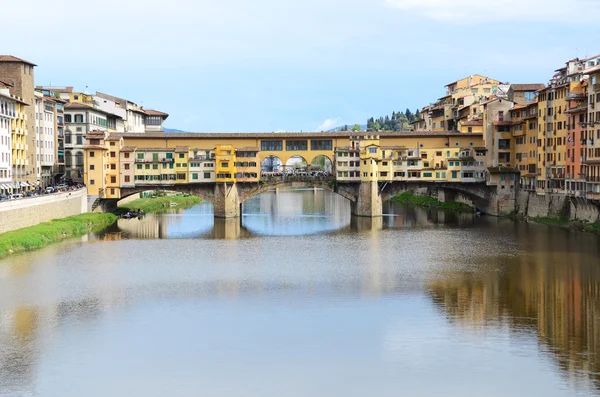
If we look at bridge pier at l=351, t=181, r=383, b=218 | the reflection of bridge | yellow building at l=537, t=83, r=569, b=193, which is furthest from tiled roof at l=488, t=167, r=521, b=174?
bridge pier at l=351, t=181, r=383, b=218

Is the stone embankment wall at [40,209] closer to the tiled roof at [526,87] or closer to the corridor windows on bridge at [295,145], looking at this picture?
the corridor windows on bridge at [295,145]

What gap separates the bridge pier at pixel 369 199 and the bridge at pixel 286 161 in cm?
8

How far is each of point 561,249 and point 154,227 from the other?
30.1 m

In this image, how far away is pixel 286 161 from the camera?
73.7 metres

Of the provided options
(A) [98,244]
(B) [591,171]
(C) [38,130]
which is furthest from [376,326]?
(C) [38,130]

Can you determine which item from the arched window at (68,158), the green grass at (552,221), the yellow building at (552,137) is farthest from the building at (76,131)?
the green grass at (552,221)

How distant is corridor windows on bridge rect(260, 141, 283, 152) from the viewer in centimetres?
7575

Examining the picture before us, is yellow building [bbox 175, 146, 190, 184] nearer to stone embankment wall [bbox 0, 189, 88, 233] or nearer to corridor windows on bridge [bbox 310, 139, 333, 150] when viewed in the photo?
stone embankment wall [bbox 0, 189, 88, 233]

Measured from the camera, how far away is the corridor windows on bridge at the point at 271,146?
75.8 meters

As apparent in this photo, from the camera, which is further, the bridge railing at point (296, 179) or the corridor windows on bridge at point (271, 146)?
the corridor windows on bridge at point (271, 146)

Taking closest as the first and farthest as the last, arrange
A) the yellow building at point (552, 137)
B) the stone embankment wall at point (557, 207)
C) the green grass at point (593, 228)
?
the green grass at point (593, 228) → the stone embankment wall at point (557, 207) → the yellow building at point (552, 137)

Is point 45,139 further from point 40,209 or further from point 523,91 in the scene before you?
point 523,91

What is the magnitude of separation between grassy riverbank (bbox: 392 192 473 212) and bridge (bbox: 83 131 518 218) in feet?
16.3

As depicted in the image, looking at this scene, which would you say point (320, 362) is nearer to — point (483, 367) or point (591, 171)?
point (483, 367)
